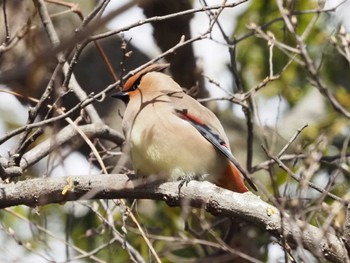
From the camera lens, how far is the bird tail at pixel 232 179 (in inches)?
141

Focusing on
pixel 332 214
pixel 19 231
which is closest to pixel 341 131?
pixel 19 231

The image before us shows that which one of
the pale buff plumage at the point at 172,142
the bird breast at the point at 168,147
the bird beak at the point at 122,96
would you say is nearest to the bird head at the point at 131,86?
the bird beak at the point at 122,96

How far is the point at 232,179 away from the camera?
3.59 metres

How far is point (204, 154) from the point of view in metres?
3.66

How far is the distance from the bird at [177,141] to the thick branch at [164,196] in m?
0.45

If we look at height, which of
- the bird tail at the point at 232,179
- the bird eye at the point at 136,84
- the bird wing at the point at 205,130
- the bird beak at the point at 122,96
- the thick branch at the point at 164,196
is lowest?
the thick branch at the point at 164,196

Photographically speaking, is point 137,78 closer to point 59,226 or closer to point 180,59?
point 180,59

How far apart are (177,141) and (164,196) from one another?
723 mm

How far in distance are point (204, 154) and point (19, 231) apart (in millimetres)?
1937

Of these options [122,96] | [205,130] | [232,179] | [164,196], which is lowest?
[164,196]

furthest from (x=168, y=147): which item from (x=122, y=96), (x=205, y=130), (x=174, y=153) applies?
(x=122, y=96)

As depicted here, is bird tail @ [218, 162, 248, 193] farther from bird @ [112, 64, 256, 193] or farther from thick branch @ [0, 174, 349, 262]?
Answer: thick branch @ [0, 174, 349, 262]

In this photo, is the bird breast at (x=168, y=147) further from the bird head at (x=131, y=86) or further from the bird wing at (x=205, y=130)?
the bird head at (x=131, y=86)

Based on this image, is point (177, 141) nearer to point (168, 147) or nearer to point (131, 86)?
point (168, 147)
